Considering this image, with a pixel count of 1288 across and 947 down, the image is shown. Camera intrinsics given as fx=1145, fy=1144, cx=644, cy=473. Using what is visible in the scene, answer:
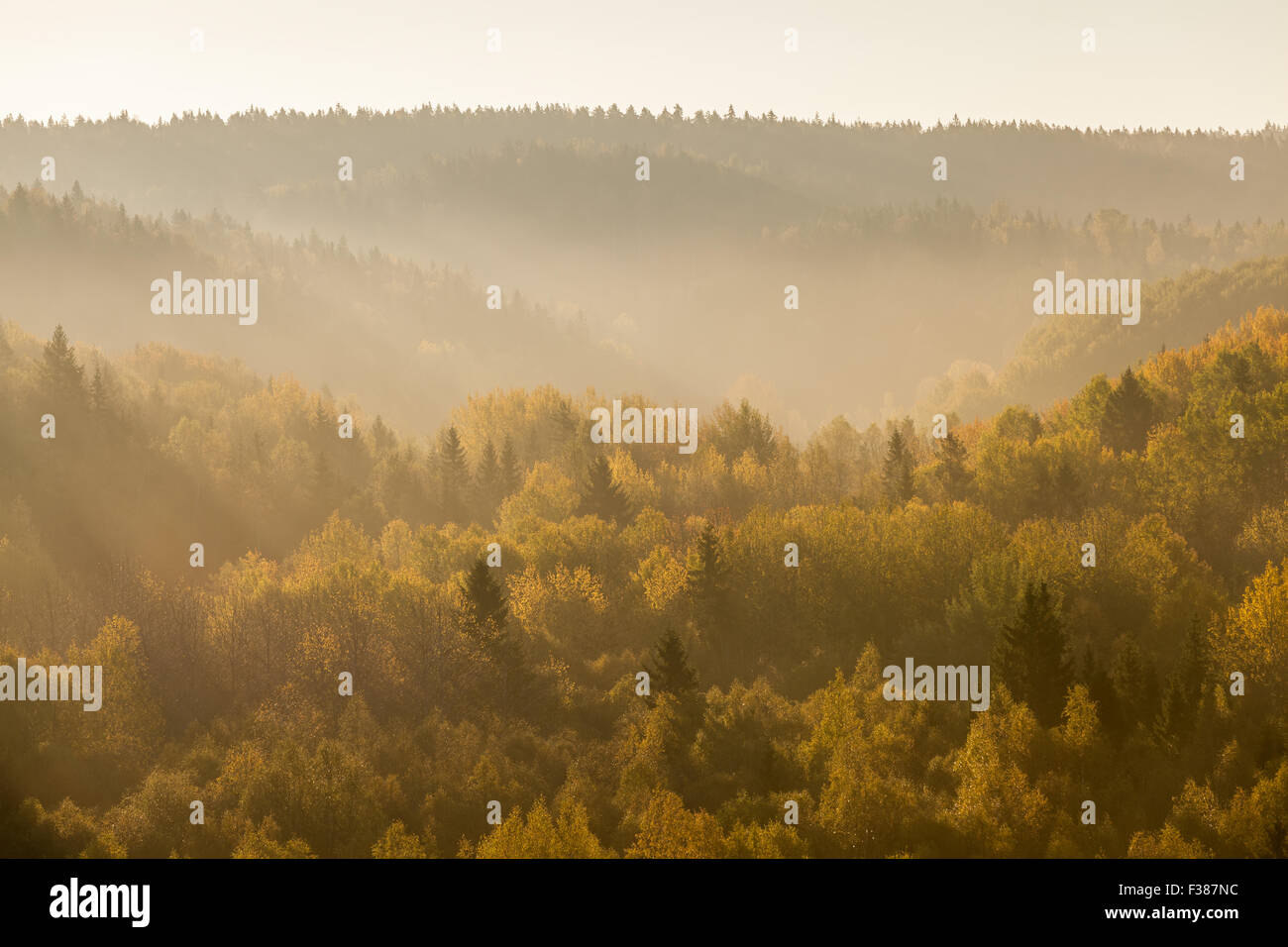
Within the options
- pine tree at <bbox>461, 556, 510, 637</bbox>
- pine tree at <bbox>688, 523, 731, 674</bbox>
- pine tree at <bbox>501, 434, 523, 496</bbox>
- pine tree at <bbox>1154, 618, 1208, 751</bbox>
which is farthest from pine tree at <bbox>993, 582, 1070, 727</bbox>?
pine tree at <bbox>501, 434, 523, 496</bbox>

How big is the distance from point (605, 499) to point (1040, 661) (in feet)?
193

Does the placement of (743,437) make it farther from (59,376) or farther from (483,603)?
(59,376)

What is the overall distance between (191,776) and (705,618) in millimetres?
41561

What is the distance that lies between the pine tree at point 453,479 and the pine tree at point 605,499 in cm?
2877

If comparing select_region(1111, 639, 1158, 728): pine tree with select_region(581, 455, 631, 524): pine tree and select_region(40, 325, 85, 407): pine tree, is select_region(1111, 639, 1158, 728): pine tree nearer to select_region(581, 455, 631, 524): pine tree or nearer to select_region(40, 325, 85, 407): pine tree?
select_region(581, 455, 631, 524): pine tree

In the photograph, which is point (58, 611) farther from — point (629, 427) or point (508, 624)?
point (629, 427)

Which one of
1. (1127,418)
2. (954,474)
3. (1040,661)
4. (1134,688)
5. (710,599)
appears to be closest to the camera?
(1134,688)

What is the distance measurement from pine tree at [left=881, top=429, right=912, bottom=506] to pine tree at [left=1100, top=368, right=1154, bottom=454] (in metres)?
23.0

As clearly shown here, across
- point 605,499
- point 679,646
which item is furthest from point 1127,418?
point 679,646

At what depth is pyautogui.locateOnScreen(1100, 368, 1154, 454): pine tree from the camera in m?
126

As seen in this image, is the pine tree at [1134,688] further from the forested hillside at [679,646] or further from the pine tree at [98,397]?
the pine tree at [98,397]

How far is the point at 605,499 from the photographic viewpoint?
412 ft

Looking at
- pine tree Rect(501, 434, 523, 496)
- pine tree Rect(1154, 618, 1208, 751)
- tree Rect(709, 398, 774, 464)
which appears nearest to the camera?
pine tree Rect(1154, 618, 1208, 751)

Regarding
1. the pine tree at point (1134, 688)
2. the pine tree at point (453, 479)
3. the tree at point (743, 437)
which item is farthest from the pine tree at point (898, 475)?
the pine tree at point (453, 479)
